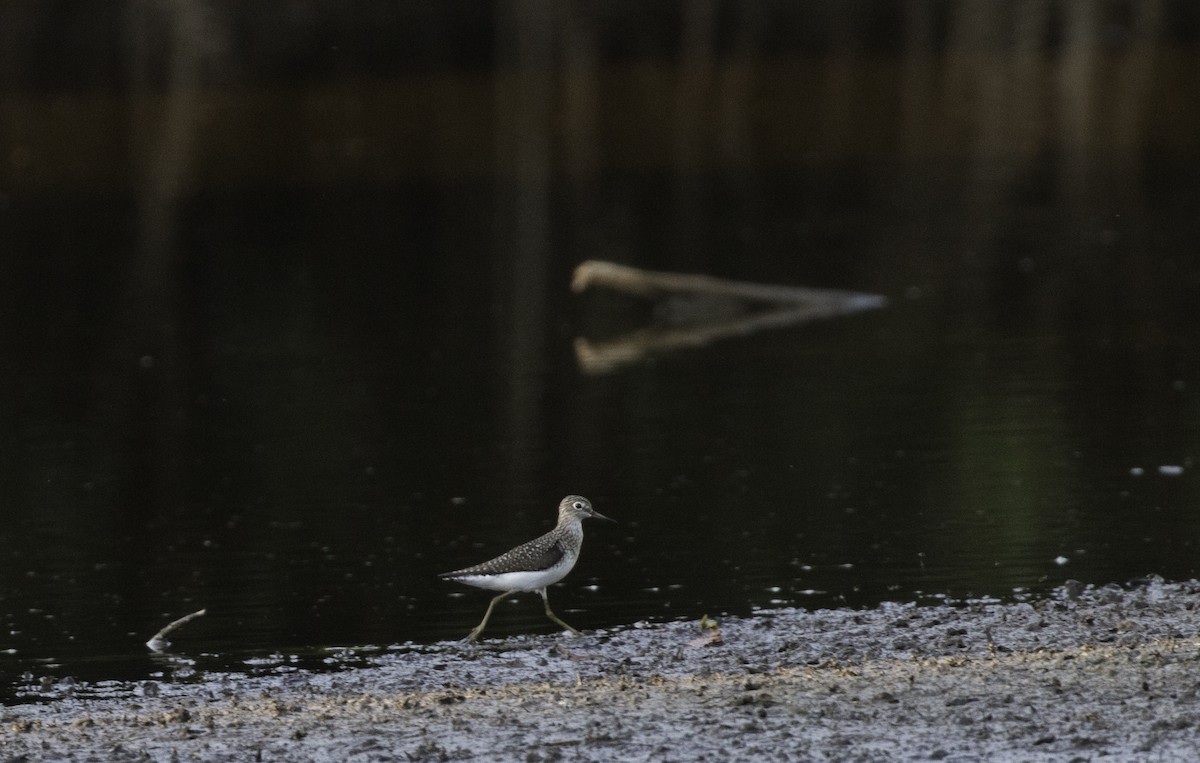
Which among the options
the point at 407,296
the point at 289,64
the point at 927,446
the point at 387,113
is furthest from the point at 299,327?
the point at 289,64

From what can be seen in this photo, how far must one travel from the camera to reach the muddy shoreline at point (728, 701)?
7.64m

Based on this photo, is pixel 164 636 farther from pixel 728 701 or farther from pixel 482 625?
pixel 728 701

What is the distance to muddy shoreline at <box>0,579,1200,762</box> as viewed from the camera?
25.1 ft

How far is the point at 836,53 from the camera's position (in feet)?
169

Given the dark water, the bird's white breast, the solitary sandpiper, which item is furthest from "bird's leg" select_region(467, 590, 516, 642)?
the dark water

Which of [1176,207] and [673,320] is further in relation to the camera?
[1176,207]

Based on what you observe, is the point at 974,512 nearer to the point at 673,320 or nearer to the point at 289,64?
the point at 673,320

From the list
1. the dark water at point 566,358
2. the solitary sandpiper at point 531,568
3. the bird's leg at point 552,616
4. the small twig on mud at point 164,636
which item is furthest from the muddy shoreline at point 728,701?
the dark water at point 566,358

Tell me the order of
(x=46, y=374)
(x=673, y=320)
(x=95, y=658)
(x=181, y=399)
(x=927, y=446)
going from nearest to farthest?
(x=95, y=658)
(x=927, y=446)
(x=181, y=399)
(x=46, y=374)
(x=673, y=320)

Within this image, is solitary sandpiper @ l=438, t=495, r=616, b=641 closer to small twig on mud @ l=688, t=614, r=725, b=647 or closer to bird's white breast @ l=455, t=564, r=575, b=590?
bird's white breast @ l=455, t=564, r=575, b=590

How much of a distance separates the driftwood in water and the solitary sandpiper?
32.8ft

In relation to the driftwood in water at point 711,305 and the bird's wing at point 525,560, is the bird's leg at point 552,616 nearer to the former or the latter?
the bird's wing at point 525,560

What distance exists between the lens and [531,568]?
10148mm

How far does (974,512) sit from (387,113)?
32781 millimetres
